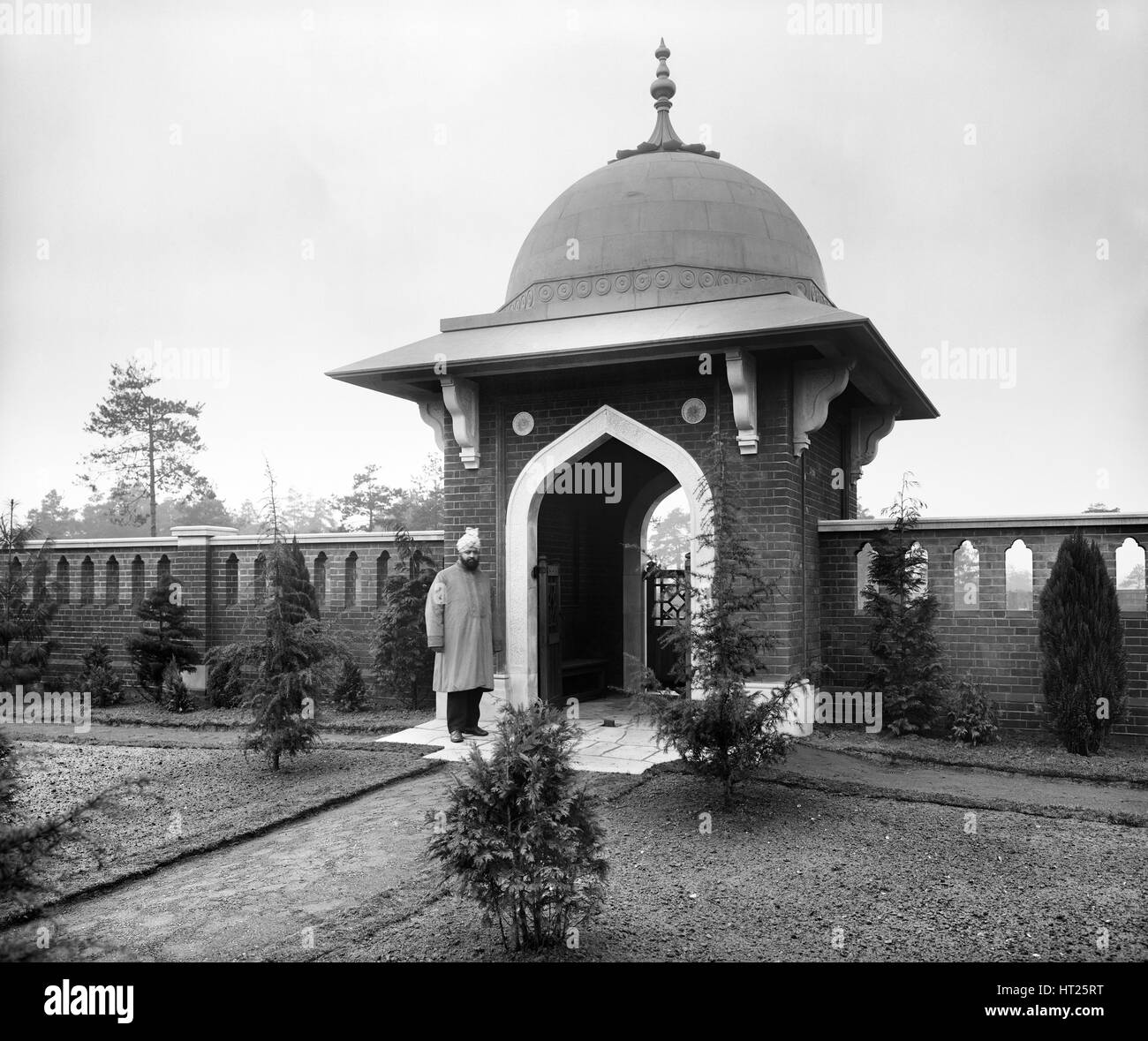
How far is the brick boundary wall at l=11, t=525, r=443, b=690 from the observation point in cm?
1171

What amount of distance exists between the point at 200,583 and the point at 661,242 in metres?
7.68

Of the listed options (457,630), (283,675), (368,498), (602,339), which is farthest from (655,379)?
(368,498)

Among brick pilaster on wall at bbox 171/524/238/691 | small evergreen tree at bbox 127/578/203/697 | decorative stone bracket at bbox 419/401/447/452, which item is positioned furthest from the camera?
brick pilaster on wall at bbox 171/524/238/691

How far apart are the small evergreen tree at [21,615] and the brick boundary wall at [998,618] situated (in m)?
7.83

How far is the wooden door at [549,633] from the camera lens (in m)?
9.92

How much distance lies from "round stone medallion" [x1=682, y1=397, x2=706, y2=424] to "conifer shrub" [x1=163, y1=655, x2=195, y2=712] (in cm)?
701

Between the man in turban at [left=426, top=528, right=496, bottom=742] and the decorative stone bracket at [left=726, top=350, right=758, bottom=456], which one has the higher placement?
the decorative stone bracket at [left=726, top=350, right=758, bottom=456]

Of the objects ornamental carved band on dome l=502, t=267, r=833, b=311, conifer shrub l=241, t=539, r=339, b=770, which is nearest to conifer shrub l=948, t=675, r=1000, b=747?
ornamental carved band on dome l=502, t=267, r=833, b=311

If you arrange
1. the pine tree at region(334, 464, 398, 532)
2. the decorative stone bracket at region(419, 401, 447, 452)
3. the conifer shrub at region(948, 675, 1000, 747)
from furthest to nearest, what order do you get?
the pine tree at region(334, 464, 398, 532), the decorative stone bracket at region(419, 401, 447, 452), the conifer shrub at region(948, 675, 1000, 747)

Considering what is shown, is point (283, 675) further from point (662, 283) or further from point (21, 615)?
point (662, 283)

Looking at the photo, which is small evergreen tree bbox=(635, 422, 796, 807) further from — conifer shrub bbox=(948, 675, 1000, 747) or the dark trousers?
conifer shrub bbox=(948, 675, 1000, 747)

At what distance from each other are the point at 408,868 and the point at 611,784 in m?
2.18
